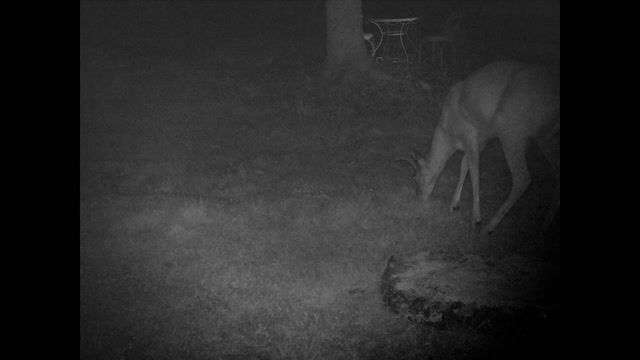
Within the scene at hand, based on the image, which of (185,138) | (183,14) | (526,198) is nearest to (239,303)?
(526,198)

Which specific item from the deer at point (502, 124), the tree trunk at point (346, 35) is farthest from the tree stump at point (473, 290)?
the tree trunk at point (346, 35)

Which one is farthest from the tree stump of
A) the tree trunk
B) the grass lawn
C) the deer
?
the tree trunk

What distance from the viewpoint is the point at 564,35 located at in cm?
250

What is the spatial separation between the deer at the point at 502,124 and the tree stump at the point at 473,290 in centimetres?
148

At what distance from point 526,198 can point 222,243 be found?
3.90 m

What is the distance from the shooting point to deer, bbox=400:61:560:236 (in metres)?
6.02

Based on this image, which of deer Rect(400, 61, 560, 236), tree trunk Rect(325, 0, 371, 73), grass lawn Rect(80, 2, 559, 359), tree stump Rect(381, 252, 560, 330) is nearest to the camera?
tree stump Rect(381, 252, 560, 330)

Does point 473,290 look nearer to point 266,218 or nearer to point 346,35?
point 266,218

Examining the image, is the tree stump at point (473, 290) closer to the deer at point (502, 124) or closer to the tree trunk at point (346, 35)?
the deer at point (502, 124)

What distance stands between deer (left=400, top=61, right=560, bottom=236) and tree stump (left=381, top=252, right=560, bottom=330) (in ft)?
4.86

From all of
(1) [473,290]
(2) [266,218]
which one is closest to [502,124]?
(1) [473,290]

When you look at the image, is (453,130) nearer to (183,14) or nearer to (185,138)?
(185,138)

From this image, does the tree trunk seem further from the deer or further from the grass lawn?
the deer

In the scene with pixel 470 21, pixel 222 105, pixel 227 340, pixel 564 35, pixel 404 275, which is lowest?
pixel 227 340
